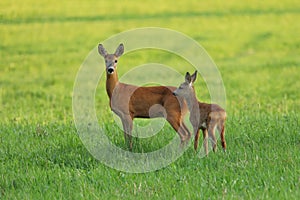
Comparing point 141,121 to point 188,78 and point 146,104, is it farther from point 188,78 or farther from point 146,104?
point 188,78

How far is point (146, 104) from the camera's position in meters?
8.53

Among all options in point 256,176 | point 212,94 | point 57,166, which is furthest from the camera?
point 212,94

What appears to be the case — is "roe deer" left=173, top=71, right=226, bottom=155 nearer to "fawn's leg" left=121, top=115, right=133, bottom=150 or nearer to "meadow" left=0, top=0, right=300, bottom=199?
"meadow" left=0, top=0, right=300, bottom=199

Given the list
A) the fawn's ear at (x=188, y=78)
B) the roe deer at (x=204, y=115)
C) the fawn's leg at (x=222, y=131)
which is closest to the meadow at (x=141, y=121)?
the fawn's leg at (x=222, y=131)

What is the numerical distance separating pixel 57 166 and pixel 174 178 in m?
1.48

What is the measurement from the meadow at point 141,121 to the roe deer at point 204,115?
0.26 meters

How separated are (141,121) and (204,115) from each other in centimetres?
347

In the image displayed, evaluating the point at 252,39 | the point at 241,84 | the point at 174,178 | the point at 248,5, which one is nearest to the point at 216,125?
the point at 174,178

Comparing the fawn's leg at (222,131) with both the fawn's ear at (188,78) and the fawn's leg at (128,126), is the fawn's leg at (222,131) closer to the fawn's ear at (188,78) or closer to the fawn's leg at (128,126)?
the fawn's ear at (188,78)

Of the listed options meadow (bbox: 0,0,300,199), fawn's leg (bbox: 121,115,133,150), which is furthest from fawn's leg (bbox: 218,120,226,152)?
fawn's leg (bbox: 121,115,133,150)

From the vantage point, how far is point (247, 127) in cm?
945

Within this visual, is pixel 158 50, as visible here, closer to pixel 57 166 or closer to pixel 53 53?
pixel 53 53

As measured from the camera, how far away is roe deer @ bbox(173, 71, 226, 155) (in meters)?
8.05

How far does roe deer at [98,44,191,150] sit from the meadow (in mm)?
314
